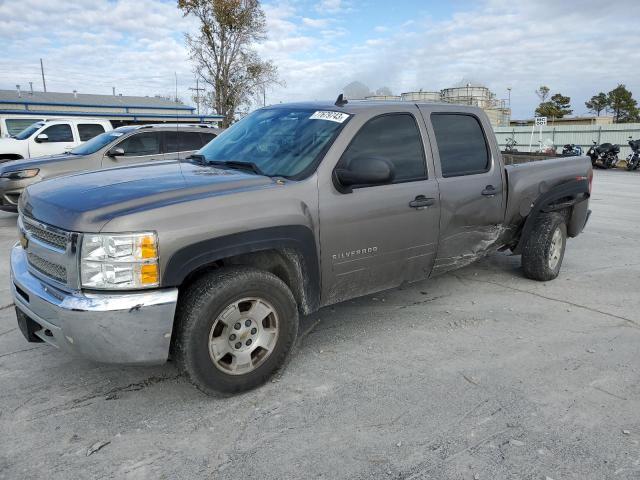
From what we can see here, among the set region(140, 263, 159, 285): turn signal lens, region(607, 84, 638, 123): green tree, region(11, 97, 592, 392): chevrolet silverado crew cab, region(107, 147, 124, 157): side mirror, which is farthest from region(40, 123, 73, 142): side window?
region(607, 84, 638, 123): green tree

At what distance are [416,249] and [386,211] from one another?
493 millimetres

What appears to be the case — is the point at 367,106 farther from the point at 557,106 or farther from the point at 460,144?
the point at 557,106

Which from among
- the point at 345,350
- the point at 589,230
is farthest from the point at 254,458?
the point at 589,230

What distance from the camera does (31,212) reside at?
10.3 feet

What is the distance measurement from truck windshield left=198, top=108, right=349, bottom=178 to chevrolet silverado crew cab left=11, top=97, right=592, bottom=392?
16 mm

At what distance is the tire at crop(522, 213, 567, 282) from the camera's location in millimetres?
5316

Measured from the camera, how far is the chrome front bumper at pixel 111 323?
2.67m

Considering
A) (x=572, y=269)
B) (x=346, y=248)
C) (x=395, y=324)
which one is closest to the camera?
(x=346, y=248)

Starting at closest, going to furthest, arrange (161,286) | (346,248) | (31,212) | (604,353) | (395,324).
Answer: (161,286)
(31,212)
(346,248)
(604,353)
(395,324)

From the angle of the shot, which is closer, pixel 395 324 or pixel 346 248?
pixel 346 248

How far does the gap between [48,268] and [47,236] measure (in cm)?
19

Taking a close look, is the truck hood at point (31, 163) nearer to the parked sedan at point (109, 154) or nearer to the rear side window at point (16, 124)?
the parked sedan at point (109, 154)

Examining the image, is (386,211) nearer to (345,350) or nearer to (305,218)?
(305,218)

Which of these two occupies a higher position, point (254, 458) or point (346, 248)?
point (346, 248)
